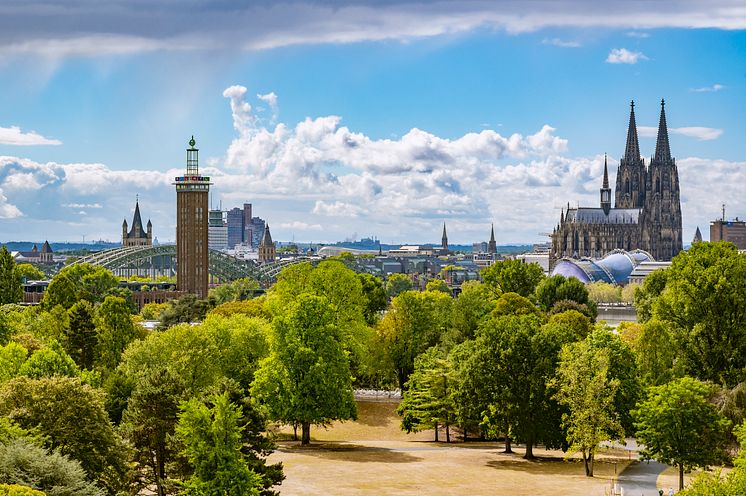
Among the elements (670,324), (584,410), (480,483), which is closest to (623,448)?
(670,324)

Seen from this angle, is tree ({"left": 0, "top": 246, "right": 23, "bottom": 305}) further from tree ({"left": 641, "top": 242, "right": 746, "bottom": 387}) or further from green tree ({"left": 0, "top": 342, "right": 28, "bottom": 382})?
tree ({"left": 641, "top": 242, "right": 746, "bottom": 387})

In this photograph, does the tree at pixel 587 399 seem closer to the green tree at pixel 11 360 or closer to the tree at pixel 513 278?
the green tree at pixel 11 360

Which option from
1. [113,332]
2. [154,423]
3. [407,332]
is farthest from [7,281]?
[154,423]

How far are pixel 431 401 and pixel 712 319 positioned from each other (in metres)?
19.0

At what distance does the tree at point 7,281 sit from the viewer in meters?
141

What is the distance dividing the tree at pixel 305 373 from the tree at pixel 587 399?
1529cm

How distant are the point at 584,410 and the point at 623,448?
44.9 ft

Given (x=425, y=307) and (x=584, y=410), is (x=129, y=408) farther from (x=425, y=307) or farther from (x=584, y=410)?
(x=425, y=307)

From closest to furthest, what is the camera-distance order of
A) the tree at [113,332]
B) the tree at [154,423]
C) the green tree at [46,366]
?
the tree at [154,423], the green tree at [46,366], the tree at [113,332]

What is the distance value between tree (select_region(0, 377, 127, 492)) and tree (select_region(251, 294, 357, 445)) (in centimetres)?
2385

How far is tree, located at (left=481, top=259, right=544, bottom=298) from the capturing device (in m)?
145

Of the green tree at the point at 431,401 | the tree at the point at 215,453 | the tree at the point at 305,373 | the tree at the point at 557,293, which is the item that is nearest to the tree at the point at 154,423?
the tree at the point at 215,453

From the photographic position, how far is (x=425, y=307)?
104 metres

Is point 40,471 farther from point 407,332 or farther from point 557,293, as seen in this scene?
point 557,293
